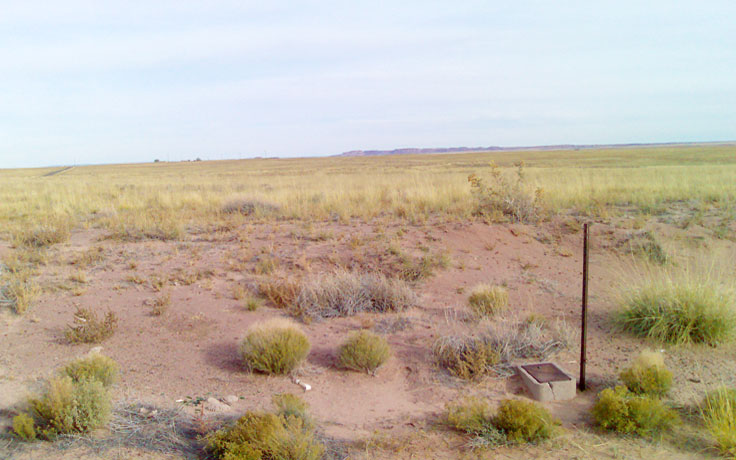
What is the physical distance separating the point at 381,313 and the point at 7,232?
10.5 m

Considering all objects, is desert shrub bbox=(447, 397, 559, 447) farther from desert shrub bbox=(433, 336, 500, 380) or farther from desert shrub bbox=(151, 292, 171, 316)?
desert shrub bbox=(151, 292, 171, 316)

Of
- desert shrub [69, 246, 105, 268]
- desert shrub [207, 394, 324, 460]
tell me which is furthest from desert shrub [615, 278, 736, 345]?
desert shrub [69, 246, 105, 268]

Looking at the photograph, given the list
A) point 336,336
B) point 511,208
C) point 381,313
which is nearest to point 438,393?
point 336,336

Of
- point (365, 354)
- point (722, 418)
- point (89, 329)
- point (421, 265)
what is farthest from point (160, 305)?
point (722, 418)

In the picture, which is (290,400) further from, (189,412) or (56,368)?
(56,368)

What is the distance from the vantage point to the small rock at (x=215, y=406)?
15.5 feet

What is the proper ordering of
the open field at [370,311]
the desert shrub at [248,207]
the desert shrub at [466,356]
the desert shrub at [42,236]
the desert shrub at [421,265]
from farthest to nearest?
the desert shrub at [248,207]
the desert shrub at [42,236]
the desert shrub at [421,265]
the desert shrub at [466,356]
the open field at [370,311]

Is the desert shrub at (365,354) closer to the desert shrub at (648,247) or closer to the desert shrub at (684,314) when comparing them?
the desert shrub at (684,314)

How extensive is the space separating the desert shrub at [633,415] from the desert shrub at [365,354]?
2.21m

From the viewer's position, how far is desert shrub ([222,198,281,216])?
14.3 m

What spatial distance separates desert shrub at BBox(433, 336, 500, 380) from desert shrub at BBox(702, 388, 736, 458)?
194 cm

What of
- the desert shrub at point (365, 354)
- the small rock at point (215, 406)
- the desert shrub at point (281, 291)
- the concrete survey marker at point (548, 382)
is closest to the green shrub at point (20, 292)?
the desert shrub at point (281, 291)

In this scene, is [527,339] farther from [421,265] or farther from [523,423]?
[421,265]

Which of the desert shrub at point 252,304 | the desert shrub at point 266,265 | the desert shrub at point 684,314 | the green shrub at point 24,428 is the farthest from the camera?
the desert shrub at point 266,265
